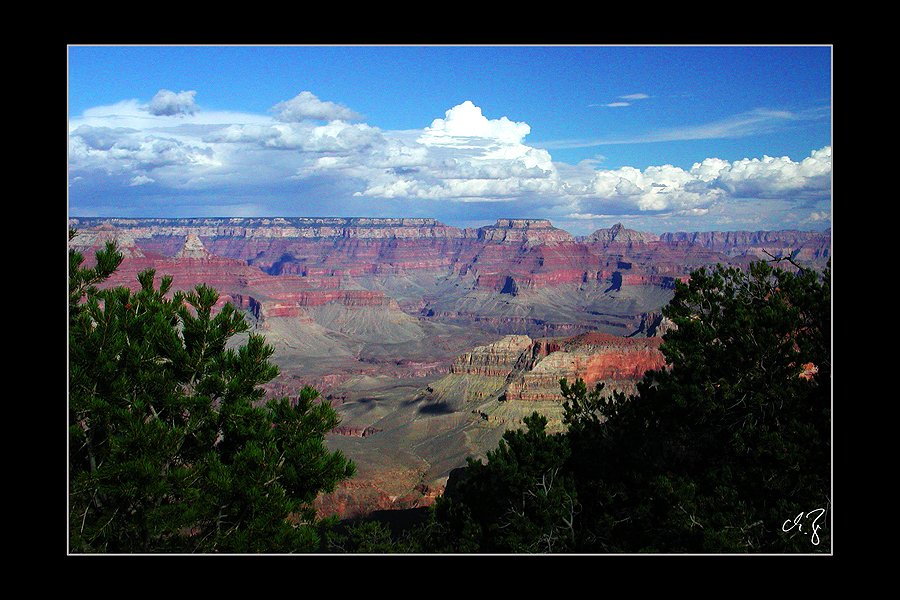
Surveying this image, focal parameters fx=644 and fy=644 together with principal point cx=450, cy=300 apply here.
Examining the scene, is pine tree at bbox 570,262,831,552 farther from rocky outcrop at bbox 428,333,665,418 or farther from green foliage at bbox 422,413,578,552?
rocky outcrop at bbox 428,333,665,418

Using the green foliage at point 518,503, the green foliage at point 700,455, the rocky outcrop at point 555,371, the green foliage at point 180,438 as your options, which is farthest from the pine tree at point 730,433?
the rocky outcrop at point 555,371

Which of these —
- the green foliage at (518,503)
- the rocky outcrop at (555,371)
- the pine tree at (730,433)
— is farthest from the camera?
the rocky outcrop at (555,371)

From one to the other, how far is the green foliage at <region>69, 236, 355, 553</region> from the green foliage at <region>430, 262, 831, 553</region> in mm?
5092

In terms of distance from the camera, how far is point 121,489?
11.6 meters

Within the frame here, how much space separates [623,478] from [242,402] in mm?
9917

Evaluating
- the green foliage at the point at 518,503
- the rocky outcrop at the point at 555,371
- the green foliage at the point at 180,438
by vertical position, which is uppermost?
the green foliage at the point at 180,438

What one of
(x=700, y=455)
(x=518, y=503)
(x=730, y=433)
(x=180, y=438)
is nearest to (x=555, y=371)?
(x=700, y=455)
